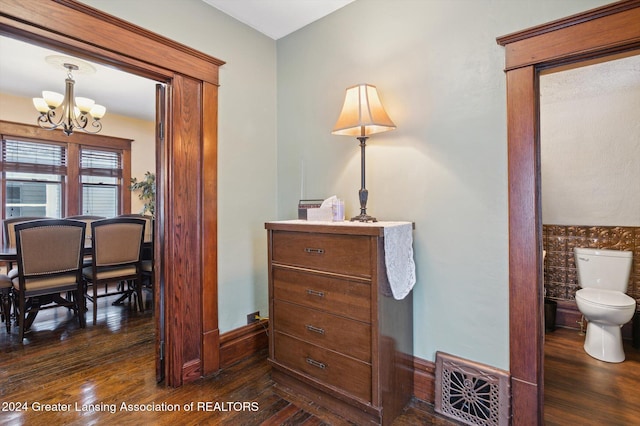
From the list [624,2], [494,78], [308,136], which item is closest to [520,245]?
[494,78]

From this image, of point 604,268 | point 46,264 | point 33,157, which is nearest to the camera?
point 604,268

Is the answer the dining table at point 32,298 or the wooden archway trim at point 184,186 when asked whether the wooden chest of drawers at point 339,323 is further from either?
the dining table at point 32,298

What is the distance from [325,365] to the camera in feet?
5.59

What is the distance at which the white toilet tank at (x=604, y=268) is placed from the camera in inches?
100

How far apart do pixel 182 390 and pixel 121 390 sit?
381 millimetres

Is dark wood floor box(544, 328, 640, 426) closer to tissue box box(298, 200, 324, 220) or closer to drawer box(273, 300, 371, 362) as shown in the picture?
drawer box(273, 300, 371, 362)

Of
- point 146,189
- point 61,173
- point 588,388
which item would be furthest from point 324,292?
point 61,173

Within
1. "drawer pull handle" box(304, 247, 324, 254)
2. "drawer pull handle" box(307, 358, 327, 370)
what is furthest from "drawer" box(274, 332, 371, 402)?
"drawer pull handle" box(304, 247, 324, 254)

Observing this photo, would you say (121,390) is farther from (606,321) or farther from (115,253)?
(606,321)

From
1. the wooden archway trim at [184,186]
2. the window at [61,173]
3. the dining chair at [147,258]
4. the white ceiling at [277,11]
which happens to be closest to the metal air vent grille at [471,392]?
the wooden archway trim at [184,186]

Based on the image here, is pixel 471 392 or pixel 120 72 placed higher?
pixel 120 72

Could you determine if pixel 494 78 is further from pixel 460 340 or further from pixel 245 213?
pixel 245 213

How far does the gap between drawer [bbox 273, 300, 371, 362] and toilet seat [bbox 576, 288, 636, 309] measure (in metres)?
2.00

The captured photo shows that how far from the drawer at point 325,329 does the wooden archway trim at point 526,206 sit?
Answer: 2.50ft
